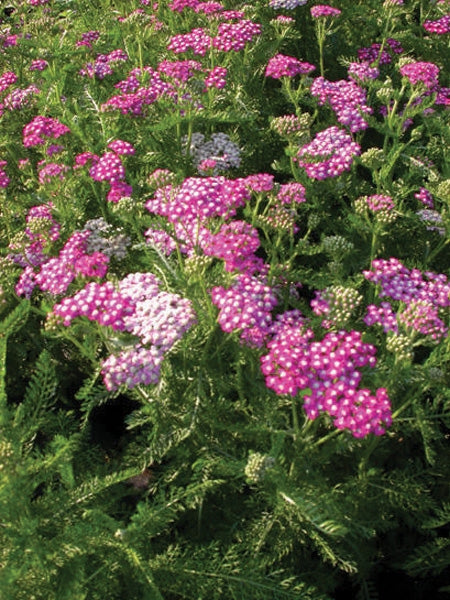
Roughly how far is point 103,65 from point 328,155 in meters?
2.29

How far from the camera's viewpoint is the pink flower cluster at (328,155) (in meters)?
3.45

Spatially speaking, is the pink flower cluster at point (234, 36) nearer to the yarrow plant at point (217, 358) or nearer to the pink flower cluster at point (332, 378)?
the yarrow plant at point (217, 358)

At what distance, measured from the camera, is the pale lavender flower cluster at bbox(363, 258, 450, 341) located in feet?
8.13

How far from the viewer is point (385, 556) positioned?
297cm

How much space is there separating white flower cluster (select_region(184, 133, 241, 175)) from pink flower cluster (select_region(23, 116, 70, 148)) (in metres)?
0.87

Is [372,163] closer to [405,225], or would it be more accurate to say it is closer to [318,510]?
[405,225]

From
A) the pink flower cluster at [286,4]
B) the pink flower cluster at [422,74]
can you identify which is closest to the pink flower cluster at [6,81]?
the pink flower cluster at [286,4]

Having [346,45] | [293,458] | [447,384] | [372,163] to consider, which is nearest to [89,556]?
[293,458]

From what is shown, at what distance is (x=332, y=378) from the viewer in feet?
7.71

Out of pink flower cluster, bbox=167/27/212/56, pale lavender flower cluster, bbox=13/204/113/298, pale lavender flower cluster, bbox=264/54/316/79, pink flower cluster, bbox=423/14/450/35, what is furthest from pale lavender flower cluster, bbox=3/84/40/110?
pink flower cluster, bbox=423/14/450/35

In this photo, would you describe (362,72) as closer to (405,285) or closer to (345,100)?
(345,100)

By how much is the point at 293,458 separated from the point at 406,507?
0.77 metres

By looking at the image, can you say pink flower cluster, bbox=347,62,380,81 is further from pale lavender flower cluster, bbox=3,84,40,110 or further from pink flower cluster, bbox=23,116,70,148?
pale lavender flower cluster, bbox=3,84,40,110

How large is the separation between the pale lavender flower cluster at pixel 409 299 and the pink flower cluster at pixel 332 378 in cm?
25
